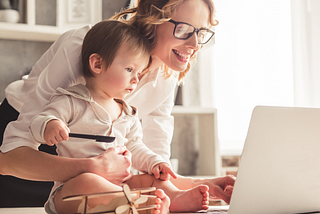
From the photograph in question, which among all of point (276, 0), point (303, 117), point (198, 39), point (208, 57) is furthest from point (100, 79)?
point (276, 0)

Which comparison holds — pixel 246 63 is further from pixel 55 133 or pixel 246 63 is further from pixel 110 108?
pixel 55 133

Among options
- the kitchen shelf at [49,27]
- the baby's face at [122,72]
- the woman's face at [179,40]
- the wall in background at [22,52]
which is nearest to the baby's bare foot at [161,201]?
the baby's face at [122,72]

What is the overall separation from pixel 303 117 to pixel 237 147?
258 centimetres

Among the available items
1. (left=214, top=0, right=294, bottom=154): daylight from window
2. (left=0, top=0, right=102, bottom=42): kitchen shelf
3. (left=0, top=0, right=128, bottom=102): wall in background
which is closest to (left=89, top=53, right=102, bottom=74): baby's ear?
(left=0, top=0, right=102, bottom=42): kitchen shelf

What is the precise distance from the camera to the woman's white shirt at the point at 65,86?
0.94 m

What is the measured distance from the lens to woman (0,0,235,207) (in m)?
0.87

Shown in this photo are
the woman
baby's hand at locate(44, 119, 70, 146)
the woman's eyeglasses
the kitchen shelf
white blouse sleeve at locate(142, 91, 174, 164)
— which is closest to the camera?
baby's hand at locate(44, 119, 70, 146)

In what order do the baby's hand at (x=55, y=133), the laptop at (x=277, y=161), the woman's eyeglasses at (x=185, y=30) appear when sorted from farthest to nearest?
the woman's eyeglasses at (x=185, y=30), the baby's hand at (x=55, y=133), the laptop at (x=277, y=161)

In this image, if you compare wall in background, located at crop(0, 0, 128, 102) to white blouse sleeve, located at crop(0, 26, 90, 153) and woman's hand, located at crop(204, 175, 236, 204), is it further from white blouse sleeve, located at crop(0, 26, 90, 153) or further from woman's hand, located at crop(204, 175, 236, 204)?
woman's hand, located at crop(204, 175, 236, 204)

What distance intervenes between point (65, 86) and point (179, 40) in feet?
1.47

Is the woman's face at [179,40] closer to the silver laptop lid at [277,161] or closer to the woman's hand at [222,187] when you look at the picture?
the woman's hand at [222,187]

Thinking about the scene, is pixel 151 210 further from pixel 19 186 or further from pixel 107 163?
pixel 19 186

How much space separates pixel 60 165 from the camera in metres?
0.84

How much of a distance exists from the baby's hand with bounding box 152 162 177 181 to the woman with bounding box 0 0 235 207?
0.29 feet
